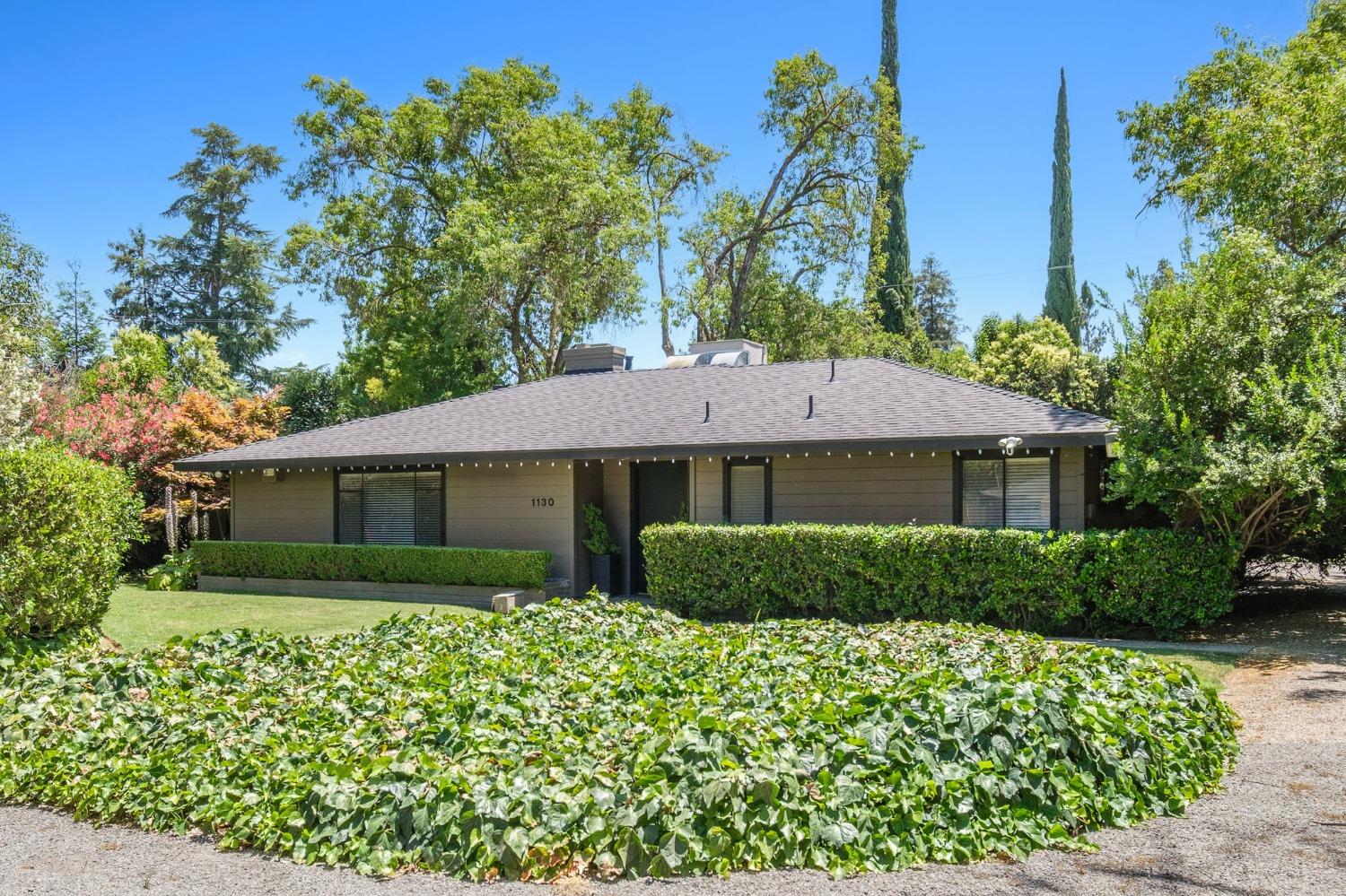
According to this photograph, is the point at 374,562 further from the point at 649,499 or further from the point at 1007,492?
the point at 1007,492

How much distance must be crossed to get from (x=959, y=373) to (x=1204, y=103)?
1484 cm

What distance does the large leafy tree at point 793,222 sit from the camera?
27.4 meters

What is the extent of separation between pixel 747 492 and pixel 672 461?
4.90ft

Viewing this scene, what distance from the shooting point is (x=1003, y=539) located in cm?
1035

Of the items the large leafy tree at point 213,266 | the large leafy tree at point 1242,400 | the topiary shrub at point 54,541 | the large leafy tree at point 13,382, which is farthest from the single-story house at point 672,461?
the large leafy tree at point 213,266

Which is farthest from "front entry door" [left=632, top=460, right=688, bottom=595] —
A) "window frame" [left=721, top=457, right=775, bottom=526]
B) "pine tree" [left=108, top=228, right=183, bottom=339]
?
"pine tree" [left=108, top=228, right=183, bottom=339]

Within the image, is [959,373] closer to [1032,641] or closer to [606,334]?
[606,334]

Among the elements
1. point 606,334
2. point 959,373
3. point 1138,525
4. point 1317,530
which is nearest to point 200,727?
point 1317,530

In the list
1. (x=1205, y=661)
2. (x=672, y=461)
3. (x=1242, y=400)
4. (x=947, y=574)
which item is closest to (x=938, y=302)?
(x=672, y=461)

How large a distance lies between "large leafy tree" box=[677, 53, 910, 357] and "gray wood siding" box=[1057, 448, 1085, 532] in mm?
18218

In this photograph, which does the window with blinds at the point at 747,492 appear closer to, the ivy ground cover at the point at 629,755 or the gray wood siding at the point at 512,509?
the gray wood siding at the point at 512,509

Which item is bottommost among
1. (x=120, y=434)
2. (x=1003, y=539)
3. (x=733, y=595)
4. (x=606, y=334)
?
(x=733, y=595)

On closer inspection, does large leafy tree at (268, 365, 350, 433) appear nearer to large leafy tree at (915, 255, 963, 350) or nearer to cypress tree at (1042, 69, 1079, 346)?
large leafy tree at (915, 255, 963, 350)

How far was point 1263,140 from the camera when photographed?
12.2 meters
